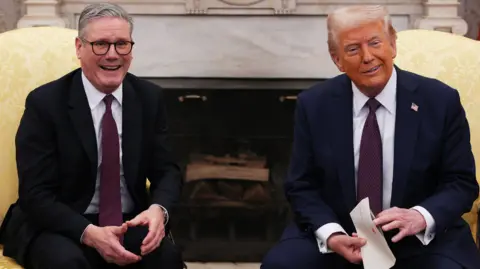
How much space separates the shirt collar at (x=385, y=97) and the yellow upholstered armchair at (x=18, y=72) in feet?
3.04

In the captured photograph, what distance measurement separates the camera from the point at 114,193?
224 centimetres

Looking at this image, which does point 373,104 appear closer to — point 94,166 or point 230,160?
point 94,166

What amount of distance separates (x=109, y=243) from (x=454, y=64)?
48.8 inches

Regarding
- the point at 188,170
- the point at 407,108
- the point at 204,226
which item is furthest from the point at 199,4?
the point at 407,108

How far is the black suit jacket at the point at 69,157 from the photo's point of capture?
7.14 ft

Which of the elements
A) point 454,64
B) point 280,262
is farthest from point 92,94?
point 454,64

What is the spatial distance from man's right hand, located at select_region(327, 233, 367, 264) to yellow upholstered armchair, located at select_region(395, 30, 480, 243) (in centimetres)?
63

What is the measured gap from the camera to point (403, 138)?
2111 mm

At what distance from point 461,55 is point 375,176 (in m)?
0.70

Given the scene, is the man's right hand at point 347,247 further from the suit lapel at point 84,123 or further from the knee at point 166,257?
the suit lapel at point 84,123

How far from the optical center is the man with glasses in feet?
7.04

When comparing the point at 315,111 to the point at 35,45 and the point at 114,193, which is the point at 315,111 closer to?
the point at 114,193

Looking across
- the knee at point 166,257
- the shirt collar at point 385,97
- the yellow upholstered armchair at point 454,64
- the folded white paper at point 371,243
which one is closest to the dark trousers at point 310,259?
the folded white paper at point 371,243

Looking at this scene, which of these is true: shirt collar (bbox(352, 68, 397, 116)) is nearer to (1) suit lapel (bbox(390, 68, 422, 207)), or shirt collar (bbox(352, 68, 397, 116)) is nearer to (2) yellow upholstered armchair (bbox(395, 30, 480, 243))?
(1) suit lapel (bbox(390, 68, 422, 207))
